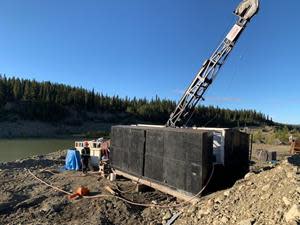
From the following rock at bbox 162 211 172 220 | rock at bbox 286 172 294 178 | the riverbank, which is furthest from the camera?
the riverbank

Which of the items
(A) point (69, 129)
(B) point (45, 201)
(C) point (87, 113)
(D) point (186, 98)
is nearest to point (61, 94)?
(C) point (87, 113)

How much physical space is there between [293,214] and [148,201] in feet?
18.9

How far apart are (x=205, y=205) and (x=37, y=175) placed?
8878 millimetres

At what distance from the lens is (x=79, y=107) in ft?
294

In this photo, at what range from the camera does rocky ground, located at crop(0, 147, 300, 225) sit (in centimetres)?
645

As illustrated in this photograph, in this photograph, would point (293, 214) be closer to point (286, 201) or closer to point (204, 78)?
point (286, 201)

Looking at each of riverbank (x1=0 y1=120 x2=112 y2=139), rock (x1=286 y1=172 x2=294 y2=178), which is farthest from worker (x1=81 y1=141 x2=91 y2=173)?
riverbank (x1=0 y1=120 x2=112 y2=139)

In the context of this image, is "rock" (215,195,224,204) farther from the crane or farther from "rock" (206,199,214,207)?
the crane

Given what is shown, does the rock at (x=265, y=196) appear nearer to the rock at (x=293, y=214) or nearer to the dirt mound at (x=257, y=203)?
the dirt mound at (x=257, y=203)

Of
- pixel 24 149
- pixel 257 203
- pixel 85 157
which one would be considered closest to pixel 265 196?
pixel 257 203

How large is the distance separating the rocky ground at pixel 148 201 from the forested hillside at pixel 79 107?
6396 centimetres

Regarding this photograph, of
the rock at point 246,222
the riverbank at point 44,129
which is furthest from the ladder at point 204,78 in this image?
the riverbank at point 44,129

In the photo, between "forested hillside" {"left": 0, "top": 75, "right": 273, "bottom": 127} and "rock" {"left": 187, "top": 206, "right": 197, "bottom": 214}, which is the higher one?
"forested hillside" {"left": 0, "top": 75, "right": 273, "bottom": 127}

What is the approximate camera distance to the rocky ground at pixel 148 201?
6.45 meters
